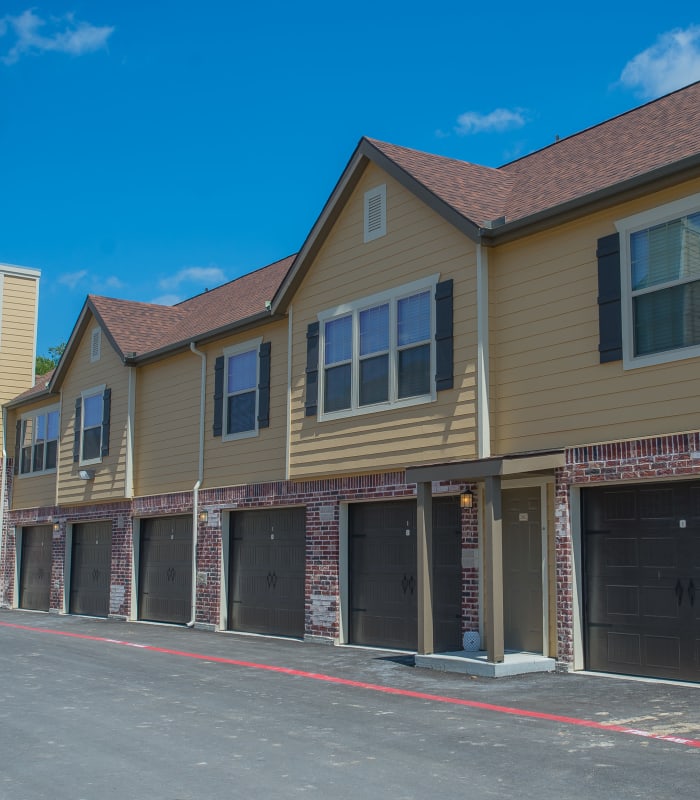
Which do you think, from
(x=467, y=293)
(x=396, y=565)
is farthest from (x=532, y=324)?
(x=396, y=565)

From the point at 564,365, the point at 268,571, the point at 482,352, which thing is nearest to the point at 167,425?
the point at 268,571

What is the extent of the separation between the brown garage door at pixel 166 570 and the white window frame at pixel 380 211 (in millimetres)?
7739

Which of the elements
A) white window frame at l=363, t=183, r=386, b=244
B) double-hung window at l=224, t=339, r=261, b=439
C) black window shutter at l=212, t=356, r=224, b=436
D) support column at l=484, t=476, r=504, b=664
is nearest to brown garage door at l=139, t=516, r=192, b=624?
black window shutter at l=212, t=356, r=224, b=436

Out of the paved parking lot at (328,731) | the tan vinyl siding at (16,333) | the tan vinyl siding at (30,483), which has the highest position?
the tan vinyl siding at (16,333)

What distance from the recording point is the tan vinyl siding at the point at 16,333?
3052 cm

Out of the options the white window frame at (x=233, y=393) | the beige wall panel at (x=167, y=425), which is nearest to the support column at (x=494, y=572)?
the white window frame at (x=233, y=393)

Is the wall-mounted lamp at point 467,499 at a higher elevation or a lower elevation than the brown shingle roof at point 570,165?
lower

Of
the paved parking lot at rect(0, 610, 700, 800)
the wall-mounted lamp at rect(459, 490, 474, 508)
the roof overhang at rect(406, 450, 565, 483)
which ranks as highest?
the roof overhang at rect(406, 450, 565, 483)

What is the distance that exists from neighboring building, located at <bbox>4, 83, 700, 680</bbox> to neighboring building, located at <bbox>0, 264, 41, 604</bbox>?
8956 millimetres

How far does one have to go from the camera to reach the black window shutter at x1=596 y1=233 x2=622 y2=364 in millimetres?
12031

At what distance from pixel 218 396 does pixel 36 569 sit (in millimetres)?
10780

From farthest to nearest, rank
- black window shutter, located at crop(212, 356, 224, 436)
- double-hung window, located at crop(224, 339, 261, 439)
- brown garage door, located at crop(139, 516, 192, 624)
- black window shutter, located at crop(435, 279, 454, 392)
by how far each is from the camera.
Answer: brown garage door, located at crop(139, 516, 192, 624) < black window shutter, located at crop(212, 356, 224, 436) < double-hung window, located at crop(224, 339, 261, 439) < black window shutter, located at crop(435, 279, 454, 392)

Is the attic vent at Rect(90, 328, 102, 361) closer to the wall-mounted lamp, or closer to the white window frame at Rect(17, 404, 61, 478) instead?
the white window frame at Rect(17, 404, 61, 478)

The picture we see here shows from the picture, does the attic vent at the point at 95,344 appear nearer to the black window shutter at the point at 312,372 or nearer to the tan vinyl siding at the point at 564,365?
the black window shutter at the point at 312,372
